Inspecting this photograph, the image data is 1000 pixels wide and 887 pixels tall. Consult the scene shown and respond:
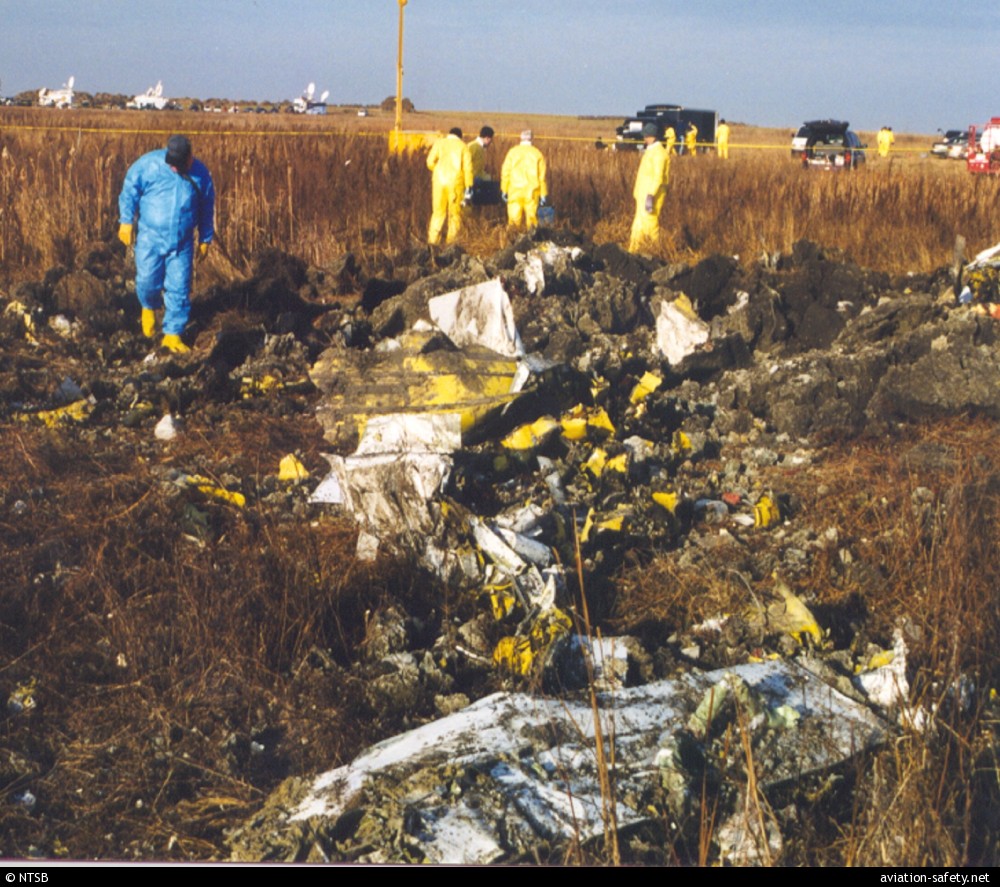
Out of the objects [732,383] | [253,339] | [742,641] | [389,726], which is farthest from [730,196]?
[389,726]

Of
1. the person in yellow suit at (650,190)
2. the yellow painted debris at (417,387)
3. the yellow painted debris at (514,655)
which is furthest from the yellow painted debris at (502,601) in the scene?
the person in yellow suit at (650,190)

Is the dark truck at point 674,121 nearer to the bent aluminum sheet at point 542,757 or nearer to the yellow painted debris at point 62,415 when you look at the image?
the yellow painted debris at point 62,415

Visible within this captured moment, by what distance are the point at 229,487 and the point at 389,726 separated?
2.21 meters

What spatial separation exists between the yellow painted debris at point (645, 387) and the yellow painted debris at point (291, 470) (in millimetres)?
2355

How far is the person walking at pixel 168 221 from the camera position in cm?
767

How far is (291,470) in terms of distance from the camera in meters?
5.55

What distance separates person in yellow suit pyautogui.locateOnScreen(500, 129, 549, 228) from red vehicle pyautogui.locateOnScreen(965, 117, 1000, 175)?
45.2 feet

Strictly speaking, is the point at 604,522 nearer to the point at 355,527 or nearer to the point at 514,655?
the point at 355,527

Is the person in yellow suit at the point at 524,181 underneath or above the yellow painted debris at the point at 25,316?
above

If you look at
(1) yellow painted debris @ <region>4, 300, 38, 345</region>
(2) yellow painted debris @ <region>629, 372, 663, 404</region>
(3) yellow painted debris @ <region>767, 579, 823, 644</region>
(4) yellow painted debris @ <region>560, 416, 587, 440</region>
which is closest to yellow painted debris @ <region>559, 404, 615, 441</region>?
(4) yellow painted debris @ <region>560, 416, 587, 440</region>

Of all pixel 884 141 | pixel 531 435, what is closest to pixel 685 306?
pixel 531 435

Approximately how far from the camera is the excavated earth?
125 inches

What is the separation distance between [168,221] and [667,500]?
4444 millimetres

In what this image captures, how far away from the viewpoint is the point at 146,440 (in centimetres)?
607
